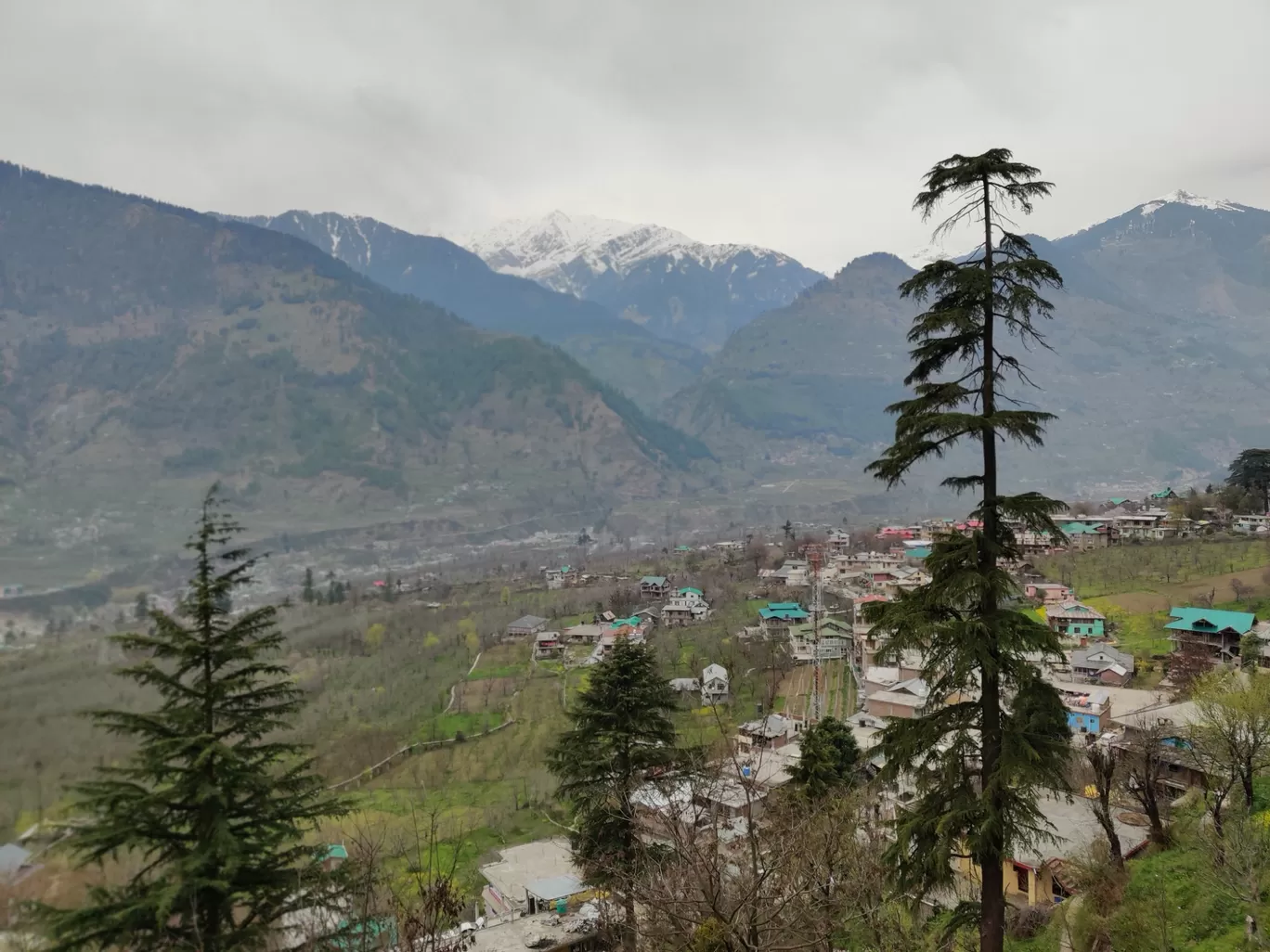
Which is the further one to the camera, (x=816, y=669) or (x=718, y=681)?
(x=718, y=681)

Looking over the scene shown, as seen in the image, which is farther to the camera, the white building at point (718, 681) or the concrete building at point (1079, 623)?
the concrete building at point (1079, 623)

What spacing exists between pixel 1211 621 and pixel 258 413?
15875 centimetres

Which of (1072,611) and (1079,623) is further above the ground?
(1072,611)

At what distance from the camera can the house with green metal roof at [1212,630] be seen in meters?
33.4

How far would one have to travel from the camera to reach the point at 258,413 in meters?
157

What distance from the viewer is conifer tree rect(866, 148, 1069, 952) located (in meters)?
8.14

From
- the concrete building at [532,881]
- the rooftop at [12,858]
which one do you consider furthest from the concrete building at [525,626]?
the rooftop at [12,858]

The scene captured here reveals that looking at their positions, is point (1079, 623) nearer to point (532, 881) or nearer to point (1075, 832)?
point (1075, 832)

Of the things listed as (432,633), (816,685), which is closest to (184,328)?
(432,633)

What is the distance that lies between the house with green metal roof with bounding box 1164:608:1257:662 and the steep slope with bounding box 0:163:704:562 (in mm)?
108507

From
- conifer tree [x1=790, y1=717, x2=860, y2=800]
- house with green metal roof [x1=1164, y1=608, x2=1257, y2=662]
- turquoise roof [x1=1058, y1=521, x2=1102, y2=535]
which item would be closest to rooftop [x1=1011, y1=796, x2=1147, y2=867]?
conifer tree [x1=790, y1=717, x2=860, y2=800]

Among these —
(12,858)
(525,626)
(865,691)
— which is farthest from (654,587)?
(12,858)

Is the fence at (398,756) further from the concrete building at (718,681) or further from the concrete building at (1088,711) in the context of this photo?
the concrete building at (1088,711)

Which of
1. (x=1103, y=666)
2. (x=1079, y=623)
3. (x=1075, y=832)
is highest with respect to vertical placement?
(x=1079, y=623)
